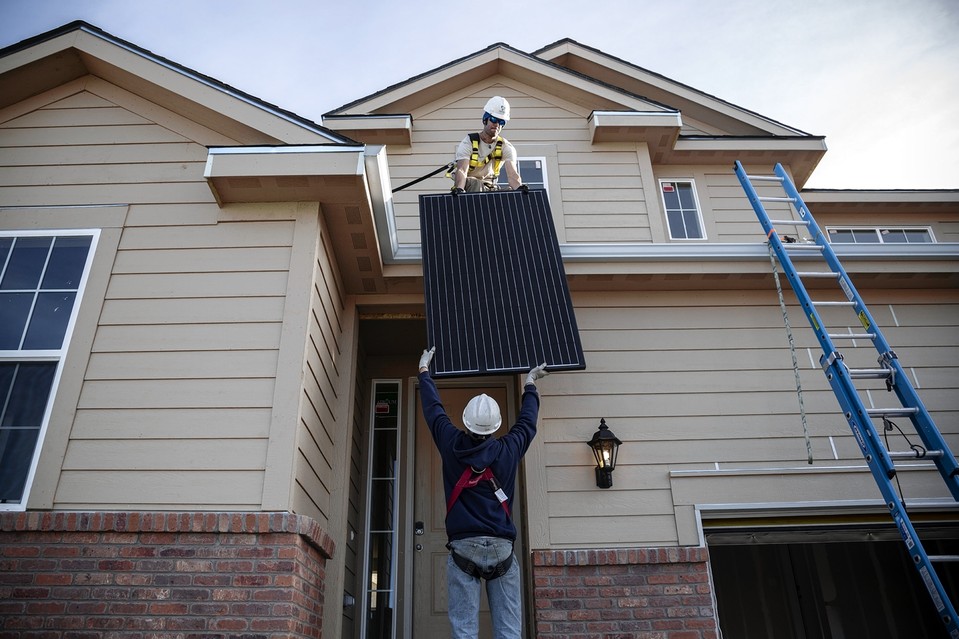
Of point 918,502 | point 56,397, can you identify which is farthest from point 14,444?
point 918,502

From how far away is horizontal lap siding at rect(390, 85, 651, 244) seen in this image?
280 inches

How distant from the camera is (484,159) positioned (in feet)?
20.2

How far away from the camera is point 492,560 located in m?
3.65

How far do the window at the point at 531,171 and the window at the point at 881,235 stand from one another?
4043 mm

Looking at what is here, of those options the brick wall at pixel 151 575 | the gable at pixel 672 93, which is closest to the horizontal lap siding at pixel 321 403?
the brick wall at pixel 151 575

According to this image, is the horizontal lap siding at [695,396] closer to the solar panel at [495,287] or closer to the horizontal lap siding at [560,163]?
the solar panel at [495,287]

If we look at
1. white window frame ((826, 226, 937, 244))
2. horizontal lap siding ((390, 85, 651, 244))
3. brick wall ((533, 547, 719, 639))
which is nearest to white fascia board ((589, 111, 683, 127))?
horizontal lap siding ((390, 85, 651, 244))

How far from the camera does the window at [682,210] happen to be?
25.2ft

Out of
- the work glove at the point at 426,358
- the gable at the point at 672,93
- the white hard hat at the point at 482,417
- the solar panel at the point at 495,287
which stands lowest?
the white hard hat at the point at 482,417

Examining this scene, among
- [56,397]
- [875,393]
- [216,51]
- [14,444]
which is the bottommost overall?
[14,444]

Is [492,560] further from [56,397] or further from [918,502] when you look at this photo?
[918,502]

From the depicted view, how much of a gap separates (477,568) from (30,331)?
12.0 feet

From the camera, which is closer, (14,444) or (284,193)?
(14,444)

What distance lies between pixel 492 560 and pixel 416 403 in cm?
355
